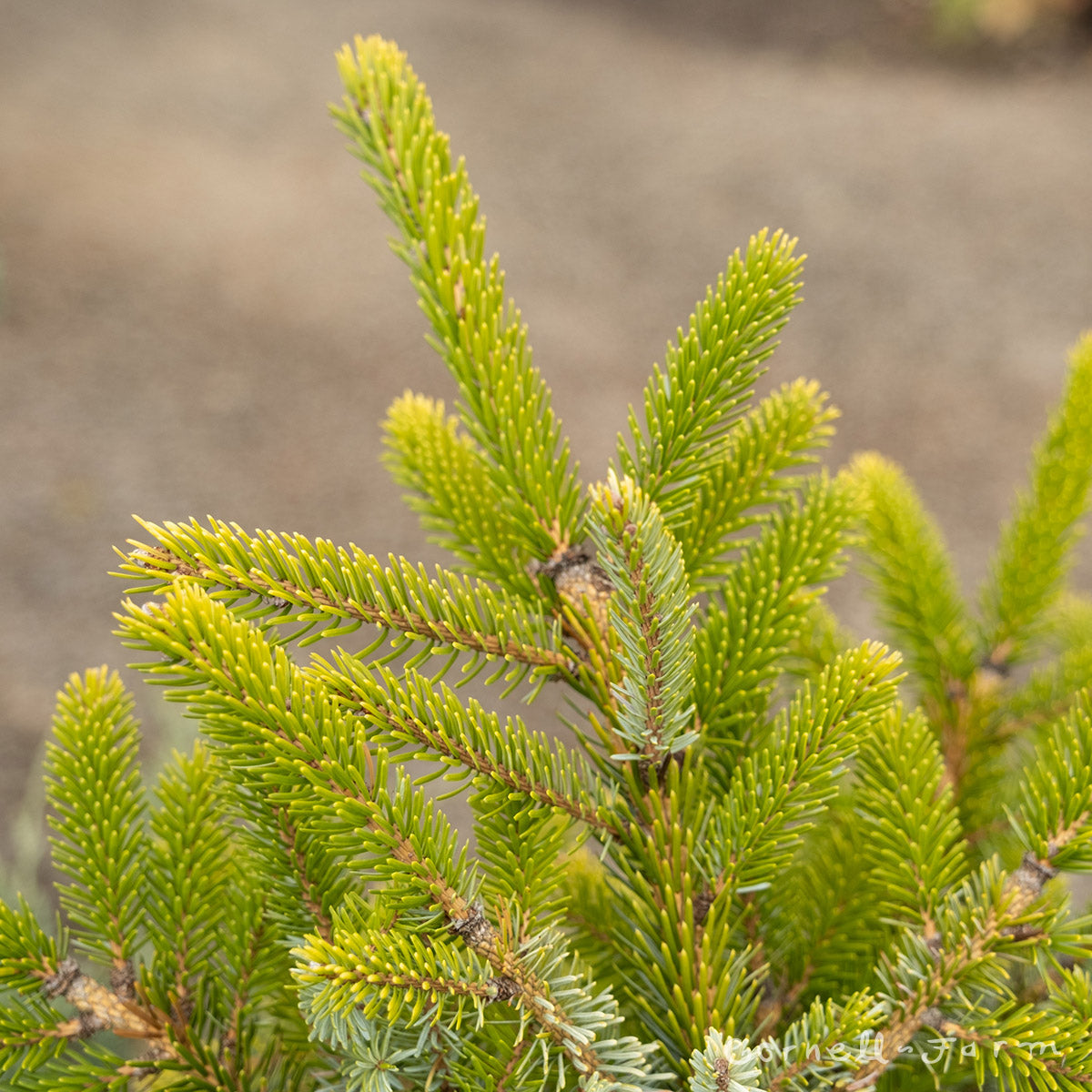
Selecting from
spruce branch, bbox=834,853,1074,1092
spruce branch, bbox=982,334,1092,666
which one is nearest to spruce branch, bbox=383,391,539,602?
spruce branch, bbox=834,853,1074,1092

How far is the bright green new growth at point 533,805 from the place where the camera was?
463 millimetres

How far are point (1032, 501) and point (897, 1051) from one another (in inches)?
22.0

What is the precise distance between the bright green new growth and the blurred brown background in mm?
2994

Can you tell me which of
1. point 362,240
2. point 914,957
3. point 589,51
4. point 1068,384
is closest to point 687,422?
point 914,957

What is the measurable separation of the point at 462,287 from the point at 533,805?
34 cm

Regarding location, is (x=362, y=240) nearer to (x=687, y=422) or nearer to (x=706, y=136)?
(x=706, y=136)

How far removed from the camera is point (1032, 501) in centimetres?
89

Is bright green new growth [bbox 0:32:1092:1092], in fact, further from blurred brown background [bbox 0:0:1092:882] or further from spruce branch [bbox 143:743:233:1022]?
blurred brown background [bbox 0:0:1092:882]

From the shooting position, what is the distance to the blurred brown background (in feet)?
14.1

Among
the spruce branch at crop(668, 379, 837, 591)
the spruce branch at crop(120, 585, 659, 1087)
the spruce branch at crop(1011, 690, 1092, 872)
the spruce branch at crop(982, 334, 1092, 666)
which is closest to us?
the spruce branch at crop(120, 585, 659, 1087)

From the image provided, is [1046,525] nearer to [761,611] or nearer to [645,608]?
[761,611]

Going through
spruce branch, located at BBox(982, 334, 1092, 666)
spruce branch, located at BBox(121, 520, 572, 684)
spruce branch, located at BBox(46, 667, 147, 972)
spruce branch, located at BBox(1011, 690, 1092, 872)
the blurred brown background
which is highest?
the blurred brown background

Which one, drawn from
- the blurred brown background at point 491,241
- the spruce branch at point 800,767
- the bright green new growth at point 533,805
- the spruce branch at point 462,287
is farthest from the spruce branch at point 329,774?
the blurred brown background at point 491,241

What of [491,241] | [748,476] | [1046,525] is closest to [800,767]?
[748,476]
